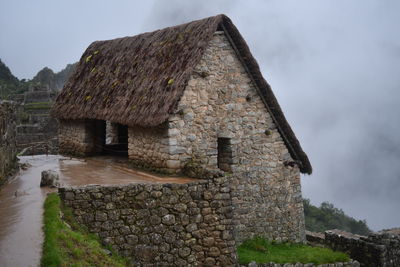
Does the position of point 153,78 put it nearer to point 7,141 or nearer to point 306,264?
point 7,141

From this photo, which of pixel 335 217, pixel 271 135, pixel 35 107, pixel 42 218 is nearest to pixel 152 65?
pixel 271 135

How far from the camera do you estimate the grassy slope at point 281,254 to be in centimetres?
1120

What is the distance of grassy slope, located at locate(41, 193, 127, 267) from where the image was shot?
6.49 m

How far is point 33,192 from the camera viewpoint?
9.83 meters

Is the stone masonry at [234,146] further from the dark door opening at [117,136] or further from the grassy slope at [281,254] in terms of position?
the dark door opening at [117,136]

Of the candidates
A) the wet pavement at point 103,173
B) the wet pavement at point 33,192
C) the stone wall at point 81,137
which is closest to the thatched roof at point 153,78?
the stone wall at point 81,137

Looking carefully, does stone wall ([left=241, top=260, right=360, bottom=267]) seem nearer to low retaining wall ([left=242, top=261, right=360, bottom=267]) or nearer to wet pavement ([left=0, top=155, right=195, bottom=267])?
low retaining wall ([left=242, top=261, right=360, bottom=267])

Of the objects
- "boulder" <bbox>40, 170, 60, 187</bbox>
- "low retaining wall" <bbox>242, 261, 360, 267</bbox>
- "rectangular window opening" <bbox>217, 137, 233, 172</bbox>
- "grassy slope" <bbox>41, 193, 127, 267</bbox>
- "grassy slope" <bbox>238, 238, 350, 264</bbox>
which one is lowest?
"low retaining wall" <bbox>242, 261, 360, 267</bbox>

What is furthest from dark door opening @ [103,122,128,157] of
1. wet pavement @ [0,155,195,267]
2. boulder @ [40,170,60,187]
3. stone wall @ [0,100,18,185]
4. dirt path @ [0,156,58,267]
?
boulder @ [40,170,60,187]

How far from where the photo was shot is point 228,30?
39.1 ft

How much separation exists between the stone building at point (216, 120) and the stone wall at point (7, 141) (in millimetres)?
2424

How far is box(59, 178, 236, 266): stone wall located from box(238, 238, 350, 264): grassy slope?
1.78m

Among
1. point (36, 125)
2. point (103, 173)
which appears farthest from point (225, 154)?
point (36, 125)

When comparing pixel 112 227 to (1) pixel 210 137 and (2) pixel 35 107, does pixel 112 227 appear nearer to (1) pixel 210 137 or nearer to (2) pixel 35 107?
(1) pixel 210 137
